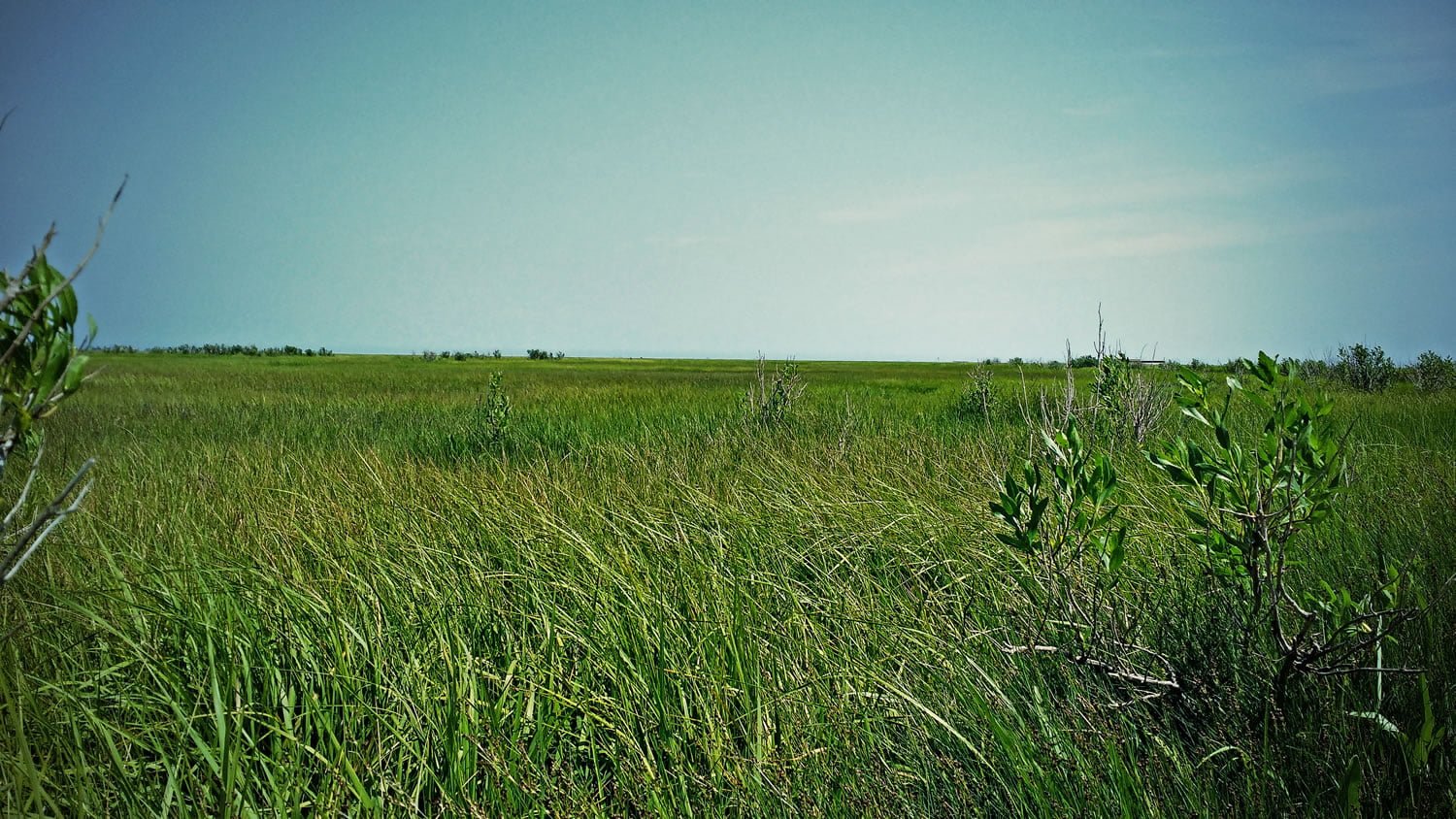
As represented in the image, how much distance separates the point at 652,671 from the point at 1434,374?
2585cm

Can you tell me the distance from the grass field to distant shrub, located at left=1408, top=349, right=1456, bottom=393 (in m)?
19.2

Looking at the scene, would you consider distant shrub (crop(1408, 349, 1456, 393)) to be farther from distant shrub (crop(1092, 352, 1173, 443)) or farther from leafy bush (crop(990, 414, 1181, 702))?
leafy bush (crop(990, 414, 1181, 702))

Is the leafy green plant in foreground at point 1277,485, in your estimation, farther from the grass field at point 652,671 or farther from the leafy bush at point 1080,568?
the leafy bush at point 1080,568

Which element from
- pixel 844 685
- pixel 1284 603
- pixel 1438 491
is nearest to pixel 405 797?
pixel 844 685

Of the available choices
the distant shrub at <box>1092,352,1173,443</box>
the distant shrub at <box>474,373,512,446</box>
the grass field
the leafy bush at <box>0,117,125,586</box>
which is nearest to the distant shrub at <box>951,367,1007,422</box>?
the distant shrub at <box>1092,352,1173,443</box>

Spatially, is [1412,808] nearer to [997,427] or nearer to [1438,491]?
[1438,491]

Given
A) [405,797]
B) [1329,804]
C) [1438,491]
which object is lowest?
[405,797]

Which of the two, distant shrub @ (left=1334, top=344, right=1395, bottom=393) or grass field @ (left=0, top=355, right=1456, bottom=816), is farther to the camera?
distant shrub @ (left=1334, top=344, right=1395, bottom=393)

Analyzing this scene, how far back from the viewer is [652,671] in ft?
8.57

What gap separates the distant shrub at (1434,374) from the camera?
19.2 meters

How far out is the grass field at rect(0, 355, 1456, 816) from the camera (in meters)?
2.04

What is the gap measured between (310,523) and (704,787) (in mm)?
3569

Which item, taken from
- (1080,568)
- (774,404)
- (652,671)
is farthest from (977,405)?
(652,671)

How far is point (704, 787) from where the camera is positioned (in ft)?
7.01
